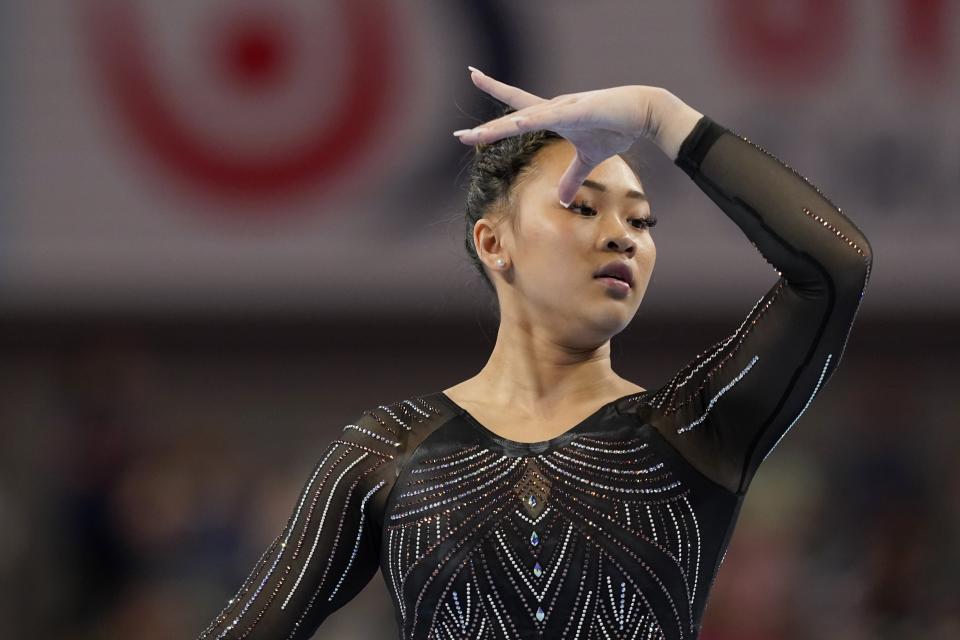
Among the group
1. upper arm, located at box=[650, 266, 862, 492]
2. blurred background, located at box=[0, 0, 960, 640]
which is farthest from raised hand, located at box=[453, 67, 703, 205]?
blurred background, located at box=[0, 0, 960, 640]

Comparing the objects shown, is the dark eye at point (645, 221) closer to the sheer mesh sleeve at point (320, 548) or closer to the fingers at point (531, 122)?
the fingers at point (531, 122)

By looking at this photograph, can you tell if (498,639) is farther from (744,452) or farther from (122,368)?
(122,368)

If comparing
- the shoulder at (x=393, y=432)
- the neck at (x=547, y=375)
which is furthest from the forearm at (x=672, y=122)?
the shoulder at (x=393, y=432)

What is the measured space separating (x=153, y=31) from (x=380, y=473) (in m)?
3.14

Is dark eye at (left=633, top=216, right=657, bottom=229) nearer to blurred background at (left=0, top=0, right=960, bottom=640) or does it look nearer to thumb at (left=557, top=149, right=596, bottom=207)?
thumb at (left=557, top=149, right=596, bottom=207)

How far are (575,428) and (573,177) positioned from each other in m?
0.34

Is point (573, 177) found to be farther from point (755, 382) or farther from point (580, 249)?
point (755, 382)

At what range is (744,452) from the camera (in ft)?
5.76

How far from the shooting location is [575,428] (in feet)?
6.10

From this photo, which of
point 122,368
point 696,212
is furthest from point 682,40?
point 122,368

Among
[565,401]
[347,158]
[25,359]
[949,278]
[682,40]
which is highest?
[682,40]

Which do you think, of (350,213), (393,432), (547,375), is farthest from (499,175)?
(350,213)

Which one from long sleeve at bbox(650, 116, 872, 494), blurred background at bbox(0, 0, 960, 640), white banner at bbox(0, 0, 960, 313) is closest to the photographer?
long sleeve at bbox(650, 116, 872, 494)

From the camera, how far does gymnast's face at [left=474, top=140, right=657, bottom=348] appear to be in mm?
1841
